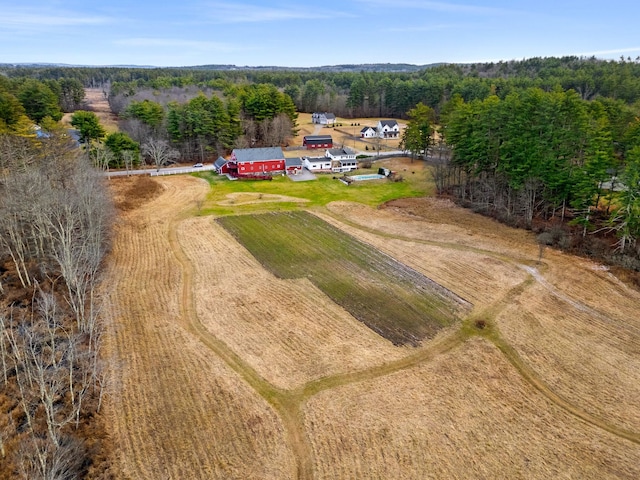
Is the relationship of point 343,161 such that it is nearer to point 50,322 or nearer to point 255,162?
point 255,162

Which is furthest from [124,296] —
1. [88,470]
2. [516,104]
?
[516,104]

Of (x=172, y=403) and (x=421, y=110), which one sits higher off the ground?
(x=421, y=110)

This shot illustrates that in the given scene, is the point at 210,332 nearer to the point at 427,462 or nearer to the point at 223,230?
the point at 427,462

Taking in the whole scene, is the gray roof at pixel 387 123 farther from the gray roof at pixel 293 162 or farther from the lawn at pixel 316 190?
the gray roof at pixel 293 162

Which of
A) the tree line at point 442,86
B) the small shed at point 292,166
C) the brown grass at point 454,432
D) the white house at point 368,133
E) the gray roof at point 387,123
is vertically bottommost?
the brown grass at point 454,432

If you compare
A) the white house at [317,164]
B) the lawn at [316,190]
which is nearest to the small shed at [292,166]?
the white house at [317,164]

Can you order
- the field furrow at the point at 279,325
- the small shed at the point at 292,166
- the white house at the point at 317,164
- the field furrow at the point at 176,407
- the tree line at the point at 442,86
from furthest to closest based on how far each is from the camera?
1. the tree line at the point at 442,86
2. the white house at the point at 317,164
3. the small shed at the point at 292,166
4. the field furrow at the point at 279,325
5. the field furrow at the point at 176,407
